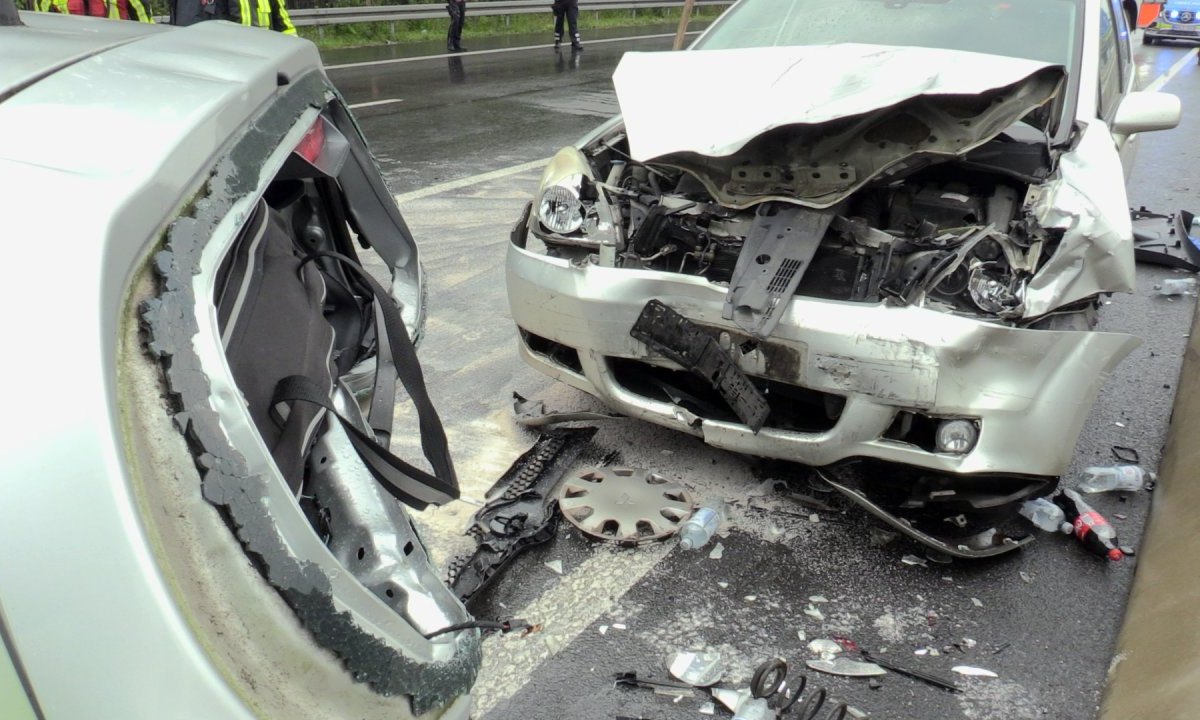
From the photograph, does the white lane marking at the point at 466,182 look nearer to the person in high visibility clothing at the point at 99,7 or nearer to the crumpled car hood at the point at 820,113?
the person in high visibility clothing at the point at 99,7

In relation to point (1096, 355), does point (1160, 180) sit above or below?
below

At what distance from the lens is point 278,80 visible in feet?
5.51

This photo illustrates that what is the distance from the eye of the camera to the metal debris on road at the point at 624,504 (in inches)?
115

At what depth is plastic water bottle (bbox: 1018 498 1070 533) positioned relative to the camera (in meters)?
2.99

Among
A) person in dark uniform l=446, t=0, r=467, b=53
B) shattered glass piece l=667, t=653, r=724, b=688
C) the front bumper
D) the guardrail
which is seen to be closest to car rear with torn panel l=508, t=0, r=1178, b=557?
the front bumper

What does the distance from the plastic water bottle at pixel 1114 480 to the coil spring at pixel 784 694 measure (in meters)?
1.57

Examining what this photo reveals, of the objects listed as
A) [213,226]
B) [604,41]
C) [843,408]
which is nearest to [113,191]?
[213,226]

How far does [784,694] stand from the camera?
2.25 meters

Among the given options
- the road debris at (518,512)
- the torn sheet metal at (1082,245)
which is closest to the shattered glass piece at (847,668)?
the road debris at (518,512)

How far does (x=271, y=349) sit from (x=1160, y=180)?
332 inches

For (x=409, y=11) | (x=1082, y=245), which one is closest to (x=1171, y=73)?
(x=409, y=11)

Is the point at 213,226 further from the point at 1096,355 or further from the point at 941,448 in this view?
the point at 1096,355

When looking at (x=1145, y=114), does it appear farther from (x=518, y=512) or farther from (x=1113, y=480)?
(x=518, y=512)

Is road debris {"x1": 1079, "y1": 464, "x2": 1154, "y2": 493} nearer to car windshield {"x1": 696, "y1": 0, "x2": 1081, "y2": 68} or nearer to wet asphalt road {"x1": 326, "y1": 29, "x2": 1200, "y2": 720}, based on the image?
wet asphalt road {"x1": 326, "y1": 29, "x2": 1200, "y2": 720}
